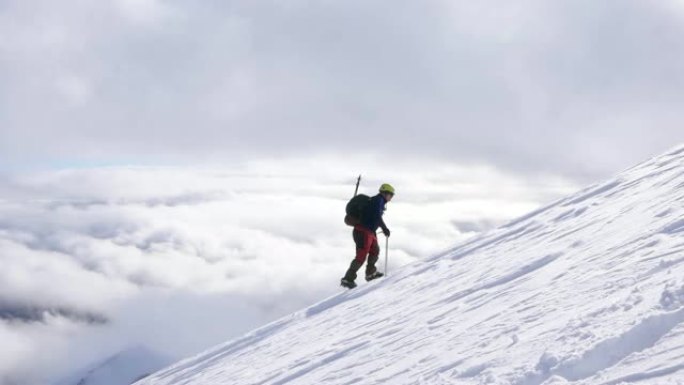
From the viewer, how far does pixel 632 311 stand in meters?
5.42

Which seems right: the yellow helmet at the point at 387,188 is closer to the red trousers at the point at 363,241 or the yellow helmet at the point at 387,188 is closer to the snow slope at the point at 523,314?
the red trousers at the point at 363,241

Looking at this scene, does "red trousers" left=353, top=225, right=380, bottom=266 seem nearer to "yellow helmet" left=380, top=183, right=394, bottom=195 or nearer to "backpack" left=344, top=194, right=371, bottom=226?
"backpack" left=344, top=194, right=371, bottom=226

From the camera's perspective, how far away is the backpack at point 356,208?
15.1 metres

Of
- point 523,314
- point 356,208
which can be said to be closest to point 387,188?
point 356,208

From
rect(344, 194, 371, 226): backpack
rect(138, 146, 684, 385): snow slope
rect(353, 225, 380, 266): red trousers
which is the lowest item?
rect(138, 146, 684, 385): snow slope

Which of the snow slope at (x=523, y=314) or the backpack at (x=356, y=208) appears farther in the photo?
the backpack at (x=356, y=208)

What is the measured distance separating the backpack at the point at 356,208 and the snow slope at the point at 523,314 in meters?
1.67

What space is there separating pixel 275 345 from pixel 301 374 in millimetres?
2901

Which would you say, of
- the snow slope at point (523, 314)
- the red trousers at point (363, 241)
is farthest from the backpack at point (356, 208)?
the snow slope at point (523, 314)

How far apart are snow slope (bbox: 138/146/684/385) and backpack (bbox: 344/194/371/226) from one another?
5.48 ft

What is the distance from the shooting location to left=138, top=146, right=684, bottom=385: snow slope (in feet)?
16.7

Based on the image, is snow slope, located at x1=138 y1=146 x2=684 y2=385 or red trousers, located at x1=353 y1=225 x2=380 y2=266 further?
red trousers, located at x1=353 y1=225 x2=380 y2=266

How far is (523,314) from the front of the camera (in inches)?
270

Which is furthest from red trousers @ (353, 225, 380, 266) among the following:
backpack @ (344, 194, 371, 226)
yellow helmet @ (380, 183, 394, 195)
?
yellow helmet @ (380, 183, 394, 195)
